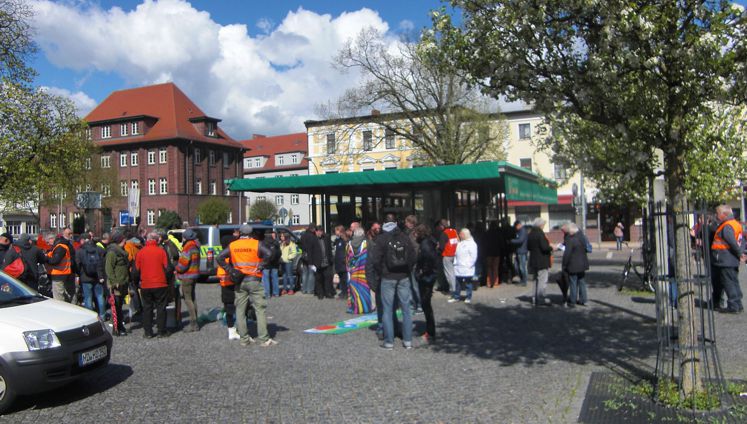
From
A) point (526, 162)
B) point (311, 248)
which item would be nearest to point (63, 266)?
point (311, 248)

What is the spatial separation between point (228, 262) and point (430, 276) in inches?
120

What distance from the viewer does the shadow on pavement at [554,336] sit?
27.4ft

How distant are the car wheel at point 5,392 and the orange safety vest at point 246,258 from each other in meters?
3.71

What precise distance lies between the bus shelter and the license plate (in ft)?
34.1

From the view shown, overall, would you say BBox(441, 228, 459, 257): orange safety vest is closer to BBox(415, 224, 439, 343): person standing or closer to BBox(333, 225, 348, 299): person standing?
BBox(333, 225, 348, 299): person standing

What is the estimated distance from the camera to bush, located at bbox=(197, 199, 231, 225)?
218 feet

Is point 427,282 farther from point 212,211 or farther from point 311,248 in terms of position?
point 212,211

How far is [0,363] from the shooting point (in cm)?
633

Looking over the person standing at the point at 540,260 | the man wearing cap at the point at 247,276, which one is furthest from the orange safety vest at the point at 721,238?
the man wearing cap at the point at 247,276

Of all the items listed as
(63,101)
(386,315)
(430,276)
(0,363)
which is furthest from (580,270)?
(63,101)

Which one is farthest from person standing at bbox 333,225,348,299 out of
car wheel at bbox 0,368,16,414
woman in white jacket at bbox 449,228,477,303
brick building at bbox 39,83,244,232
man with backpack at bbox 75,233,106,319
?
brick building at bbox 39,83,244,232

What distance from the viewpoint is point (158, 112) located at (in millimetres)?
74312

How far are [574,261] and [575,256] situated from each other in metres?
0.13

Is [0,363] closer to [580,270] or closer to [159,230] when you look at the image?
[159,230]
